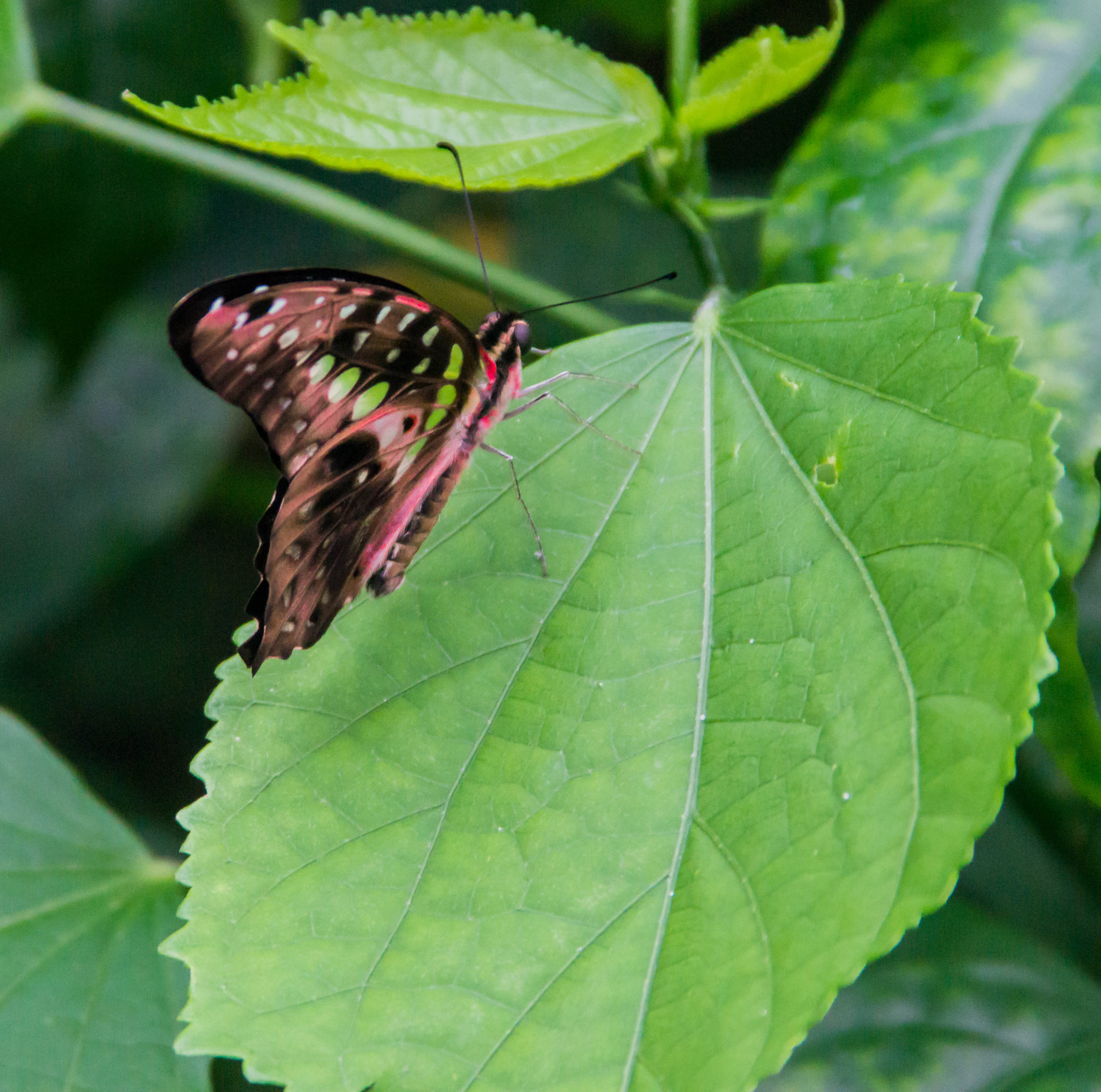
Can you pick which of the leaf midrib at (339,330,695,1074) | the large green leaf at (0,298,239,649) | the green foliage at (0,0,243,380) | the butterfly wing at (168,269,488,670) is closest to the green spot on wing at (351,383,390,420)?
the butterfly wing at (168,269,488,670)

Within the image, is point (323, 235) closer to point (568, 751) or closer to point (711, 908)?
point (568, 751)

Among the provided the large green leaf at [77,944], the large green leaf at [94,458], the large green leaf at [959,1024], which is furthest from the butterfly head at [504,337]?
the large green leaf at [94,458]

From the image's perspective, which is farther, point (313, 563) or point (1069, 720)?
point (313, 563)

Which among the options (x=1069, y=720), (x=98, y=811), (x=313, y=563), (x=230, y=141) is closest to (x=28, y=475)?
(x=98, y=811)

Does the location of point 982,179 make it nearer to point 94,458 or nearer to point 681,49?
point 681,49

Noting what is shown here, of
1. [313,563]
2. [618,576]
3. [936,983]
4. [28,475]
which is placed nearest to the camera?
[618,576]

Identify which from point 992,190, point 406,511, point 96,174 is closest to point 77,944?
point 406,511
